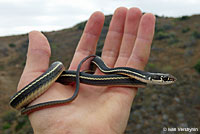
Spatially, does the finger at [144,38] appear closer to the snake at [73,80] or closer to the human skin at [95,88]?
the human skin at [95,88]

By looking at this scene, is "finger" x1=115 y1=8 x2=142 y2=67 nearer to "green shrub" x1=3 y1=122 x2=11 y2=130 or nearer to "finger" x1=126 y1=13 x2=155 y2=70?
A: "finger" x1=126 y1=13 x2=155 y2=70

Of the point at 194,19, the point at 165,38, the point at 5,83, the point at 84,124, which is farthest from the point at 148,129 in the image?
the point at 194,19

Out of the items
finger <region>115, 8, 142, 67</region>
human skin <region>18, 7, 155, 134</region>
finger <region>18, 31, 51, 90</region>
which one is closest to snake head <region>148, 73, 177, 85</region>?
human skin <region>18, 7, 155, 134</region>

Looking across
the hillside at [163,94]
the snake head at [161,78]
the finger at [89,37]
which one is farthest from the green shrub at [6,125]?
the snake head at [161,78]

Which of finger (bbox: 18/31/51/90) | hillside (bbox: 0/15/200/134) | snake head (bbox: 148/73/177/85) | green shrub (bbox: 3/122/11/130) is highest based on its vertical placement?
finger (bbox: 18/31/51/90)

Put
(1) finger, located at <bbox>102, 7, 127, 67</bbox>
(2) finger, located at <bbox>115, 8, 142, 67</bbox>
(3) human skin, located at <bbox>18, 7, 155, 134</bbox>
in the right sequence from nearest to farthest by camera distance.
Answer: (3) human skin, located at <bbox>18, 7, 155, 134</bbox>, (2) finger, located at <bbox>115, 8, 142, 67</bbox>, (1) finger, located at <bbox>102, 7, 127, 67</bbox>

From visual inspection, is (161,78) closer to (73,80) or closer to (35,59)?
(73,80)

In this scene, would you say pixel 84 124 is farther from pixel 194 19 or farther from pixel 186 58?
pixel 194 19
